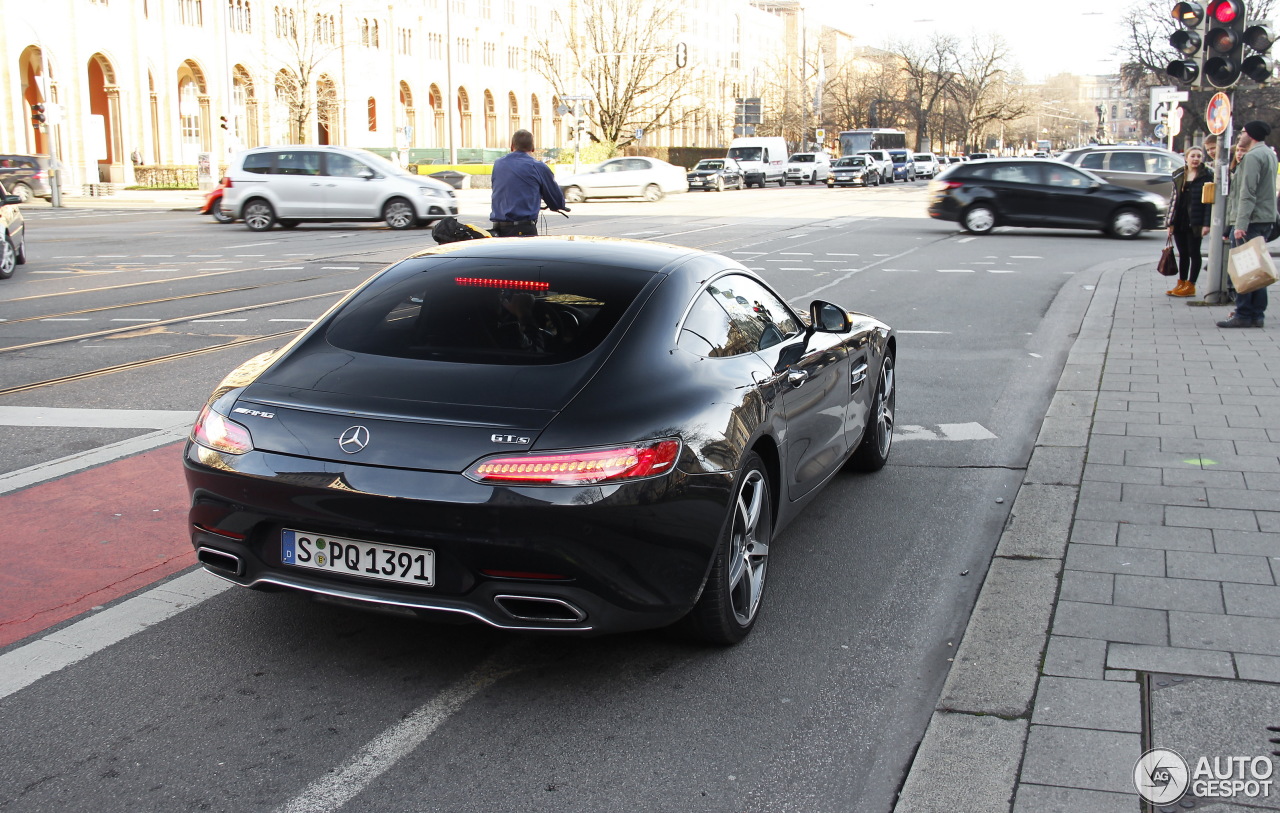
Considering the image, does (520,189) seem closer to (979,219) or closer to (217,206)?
(979,219)

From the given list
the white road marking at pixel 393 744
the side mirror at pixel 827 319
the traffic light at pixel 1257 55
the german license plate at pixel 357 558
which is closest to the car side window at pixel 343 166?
the traffic light at pixel 1257 55

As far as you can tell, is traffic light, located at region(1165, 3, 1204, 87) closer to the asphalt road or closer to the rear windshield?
the asphalt road

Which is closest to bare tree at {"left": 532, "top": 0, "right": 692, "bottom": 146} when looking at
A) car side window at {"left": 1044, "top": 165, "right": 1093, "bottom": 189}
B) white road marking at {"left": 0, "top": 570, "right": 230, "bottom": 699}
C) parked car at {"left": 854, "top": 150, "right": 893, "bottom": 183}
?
parked car at {"left": 854, "top": 150, "right": 893, "bottom": 183}

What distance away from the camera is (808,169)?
202 feet

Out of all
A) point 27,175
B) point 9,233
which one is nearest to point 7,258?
point 9,233

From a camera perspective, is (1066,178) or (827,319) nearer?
(827,319)

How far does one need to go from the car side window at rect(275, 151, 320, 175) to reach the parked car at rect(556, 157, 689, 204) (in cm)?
1647

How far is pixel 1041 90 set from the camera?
5290 inches

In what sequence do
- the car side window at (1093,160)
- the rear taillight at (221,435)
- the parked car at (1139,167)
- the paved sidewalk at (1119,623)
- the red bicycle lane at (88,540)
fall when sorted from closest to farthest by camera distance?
the paved sidewalk at (1119,623), the rear taillight at (221,435), the red bicycle lane at (88,540), the parked car at (1139,167), the car side window at (1093,160)

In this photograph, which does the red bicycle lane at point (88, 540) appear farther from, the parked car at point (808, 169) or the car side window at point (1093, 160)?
the parked car at point (808, 169)

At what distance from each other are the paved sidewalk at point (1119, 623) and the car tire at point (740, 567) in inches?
28.3

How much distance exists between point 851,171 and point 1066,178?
34.6 meters

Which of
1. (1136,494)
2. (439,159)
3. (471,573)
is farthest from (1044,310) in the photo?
(439,159)

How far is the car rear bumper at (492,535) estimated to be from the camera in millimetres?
3510
